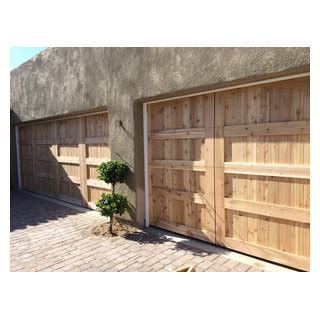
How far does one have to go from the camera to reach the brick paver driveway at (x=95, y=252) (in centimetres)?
350

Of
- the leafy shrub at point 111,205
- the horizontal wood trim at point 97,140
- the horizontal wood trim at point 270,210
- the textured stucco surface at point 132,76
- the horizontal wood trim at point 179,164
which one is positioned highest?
the textured stucco surface at point 132,76

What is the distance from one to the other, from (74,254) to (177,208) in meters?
1.75

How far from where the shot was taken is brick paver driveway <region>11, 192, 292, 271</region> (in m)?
3.50

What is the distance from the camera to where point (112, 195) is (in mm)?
4832

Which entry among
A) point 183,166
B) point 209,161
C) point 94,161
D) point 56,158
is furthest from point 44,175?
point 209,161

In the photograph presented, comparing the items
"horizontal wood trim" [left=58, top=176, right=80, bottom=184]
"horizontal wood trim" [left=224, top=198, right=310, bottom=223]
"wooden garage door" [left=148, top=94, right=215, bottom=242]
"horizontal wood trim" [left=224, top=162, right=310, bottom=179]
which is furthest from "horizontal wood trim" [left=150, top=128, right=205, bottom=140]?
"horizontal wood trim" [left=58, top=176, right=80, bottom=184]

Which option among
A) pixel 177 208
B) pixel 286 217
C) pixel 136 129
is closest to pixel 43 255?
pixel 177 208

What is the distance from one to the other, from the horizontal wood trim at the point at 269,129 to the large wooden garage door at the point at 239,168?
1 centimetres

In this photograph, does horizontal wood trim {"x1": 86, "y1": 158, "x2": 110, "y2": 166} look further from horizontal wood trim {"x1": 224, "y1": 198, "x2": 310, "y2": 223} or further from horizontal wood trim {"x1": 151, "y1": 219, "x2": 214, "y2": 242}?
horizontal wood trim {"x1": 224, "y1": 198, "x2": 310, "y2": 223}

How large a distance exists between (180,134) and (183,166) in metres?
0.52

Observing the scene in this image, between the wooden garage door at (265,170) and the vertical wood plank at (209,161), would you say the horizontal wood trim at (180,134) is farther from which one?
the wooden garage door at (265,170)

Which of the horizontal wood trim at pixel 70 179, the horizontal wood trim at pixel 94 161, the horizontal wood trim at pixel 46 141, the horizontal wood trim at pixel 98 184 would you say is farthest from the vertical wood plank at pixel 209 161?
the horizontal wood trim at pixel 46 141
